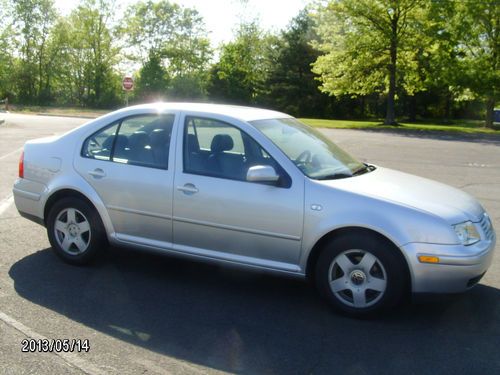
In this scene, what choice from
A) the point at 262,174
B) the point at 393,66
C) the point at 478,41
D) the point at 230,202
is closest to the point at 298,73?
the point at 393,66

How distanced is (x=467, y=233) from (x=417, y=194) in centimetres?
50

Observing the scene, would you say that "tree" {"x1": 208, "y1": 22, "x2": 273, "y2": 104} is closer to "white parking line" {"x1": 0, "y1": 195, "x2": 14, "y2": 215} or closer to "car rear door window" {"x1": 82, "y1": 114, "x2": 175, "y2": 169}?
"white parking line" {"x1": 0, "y1": 195, "x2": 14, "y2": 215}

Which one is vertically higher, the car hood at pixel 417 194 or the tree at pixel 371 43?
the tree at pixel 371 43

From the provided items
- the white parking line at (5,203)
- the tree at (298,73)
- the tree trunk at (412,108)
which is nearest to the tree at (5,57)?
the tree at (298,73)

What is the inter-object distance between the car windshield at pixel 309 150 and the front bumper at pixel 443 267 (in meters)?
1.00

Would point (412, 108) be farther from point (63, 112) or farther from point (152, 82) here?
point (152, 82)

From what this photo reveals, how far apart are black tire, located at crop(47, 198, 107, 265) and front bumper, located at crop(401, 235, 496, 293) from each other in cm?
280

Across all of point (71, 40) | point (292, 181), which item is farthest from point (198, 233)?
point (71, 40)

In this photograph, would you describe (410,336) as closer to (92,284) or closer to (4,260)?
(92,284)

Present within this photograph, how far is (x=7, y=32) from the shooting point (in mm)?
68312

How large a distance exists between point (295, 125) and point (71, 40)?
70.1m

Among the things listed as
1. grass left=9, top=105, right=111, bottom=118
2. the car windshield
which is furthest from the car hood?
grass left=9, top=105, right=111, bottom=118

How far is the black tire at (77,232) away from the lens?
5.41 metres

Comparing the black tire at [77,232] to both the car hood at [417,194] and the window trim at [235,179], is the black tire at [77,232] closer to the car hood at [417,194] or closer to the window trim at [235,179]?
the window trim at [235,179]
